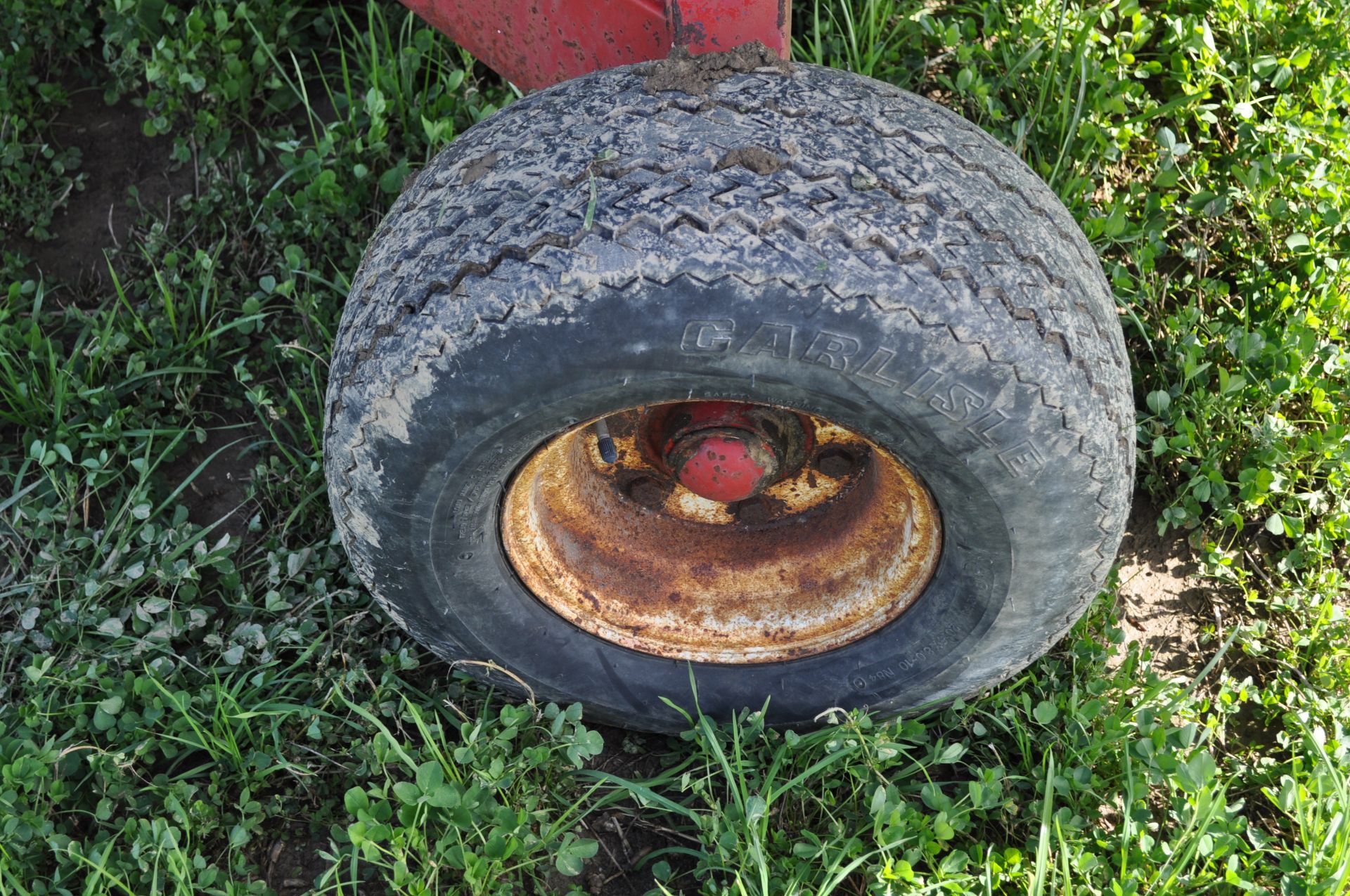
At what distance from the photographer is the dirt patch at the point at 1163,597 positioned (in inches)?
104

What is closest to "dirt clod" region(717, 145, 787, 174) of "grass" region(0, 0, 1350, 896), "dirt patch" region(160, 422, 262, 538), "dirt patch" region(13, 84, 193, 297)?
"grass" region(0, 0, 1350, 896)

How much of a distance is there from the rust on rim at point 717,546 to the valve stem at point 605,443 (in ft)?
0.19

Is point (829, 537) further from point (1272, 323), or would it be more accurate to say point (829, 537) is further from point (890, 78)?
point (890, 78)

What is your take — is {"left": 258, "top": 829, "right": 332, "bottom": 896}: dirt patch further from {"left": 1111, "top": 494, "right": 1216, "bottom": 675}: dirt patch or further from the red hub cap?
{"left": 1111, "top": 494, "right": 1216, "bottom": 675}: dirt patch

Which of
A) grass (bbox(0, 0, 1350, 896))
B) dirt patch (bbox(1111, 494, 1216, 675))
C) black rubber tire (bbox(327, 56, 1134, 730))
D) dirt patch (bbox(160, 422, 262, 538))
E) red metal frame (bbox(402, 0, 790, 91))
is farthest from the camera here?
dirt patch (bbox(160, 422, 262, 538))

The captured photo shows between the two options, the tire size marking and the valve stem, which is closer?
the tire size marking

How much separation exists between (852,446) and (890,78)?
139cm

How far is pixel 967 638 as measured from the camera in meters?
2.22

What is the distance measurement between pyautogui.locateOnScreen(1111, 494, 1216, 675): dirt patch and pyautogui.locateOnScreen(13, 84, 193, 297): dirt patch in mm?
2602

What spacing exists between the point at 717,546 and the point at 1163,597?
104cm

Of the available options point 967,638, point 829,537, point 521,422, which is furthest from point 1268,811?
point 521,422

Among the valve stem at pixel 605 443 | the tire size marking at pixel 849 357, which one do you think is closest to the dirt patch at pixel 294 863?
the valve stem at pixel 605 443

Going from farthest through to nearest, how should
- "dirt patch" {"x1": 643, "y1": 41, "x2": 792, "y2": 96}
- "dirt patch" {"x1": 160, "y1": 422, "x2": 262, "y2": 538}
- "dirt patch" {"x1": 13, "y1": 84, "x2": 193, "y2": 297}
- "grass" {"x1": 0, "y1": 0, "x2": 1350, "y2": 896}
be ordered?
"dirt patch" {"x1": 13, "y1": 84, "x2": 193, "y2": 297}
"dirt patch" {"x1": 160, "y1": 422, "x2": 262, "y2": 538}
"grass" {"x1": 0, "y1": 0, "x2": 1350, "y2": 896}
"dirt patch" {"x1": 643, "y1": 41, "x2": 792, "y2": 96}

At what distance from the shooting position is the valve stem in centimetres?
226
